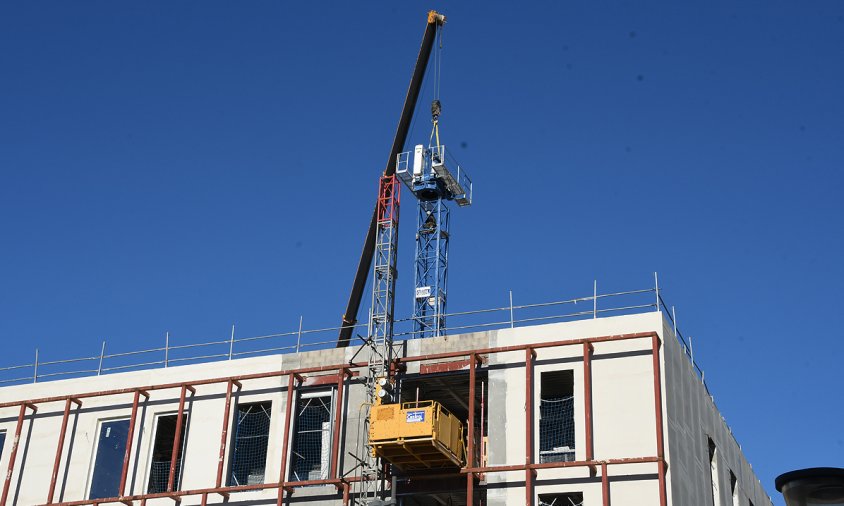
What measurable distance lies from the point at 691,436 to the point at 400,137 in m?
39.0

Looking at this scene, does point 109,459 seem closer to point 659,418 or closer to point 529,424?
point 529,424

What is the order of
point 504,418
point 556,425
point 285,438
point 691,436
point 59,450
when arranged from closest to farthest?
point 556,425
point 504,418
point 691,436
point 285,438
point 59,450

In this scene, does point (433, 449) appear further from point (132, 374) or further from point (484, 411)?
point (132, 374)

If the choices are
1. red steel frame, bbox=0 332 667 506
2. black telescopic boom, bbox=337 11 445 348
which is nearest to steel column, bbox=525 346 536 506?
red steel frame, bbox=0 332 667 506

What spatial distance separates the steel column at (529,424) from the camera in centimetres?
3697

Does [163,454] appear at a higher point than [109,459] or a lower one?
higher

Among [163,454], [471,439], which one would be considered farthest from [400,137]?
[471,439]

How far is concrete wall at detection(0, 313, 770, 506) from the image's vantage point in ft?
121

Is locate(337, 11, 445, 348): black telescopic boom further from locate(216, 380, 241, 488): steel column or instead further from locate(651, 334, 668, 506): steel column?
locate(651, 334, 668, 506): steel column

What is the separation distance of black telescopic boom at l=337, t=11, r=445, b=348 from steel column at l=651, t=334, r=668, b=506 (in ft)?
123

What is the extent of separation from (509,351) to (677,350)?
6487mm

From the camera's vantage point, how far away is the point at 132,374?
4575cm

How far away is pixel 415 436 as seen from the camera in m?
36.7

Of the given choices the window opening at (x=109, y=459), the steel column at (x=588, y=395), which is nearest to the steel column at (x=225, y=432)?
the window opening at (x=109, y=459)
